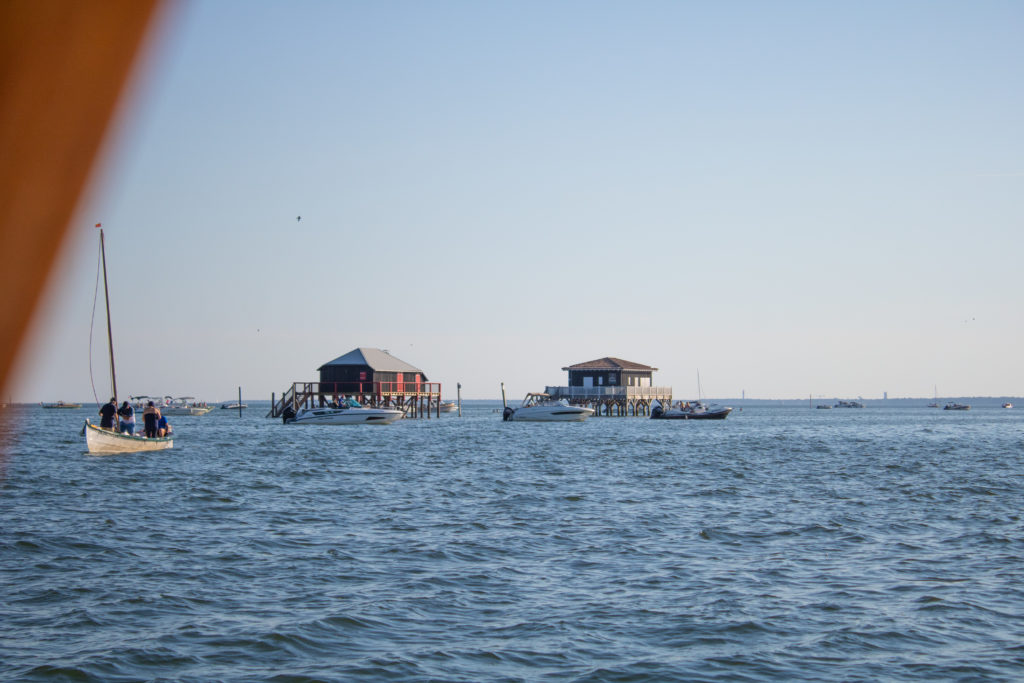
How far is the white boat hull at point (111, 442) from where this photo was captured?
Answer: 3894cm

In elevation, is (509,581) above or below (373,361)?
below

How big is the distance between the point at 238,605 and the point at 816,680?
24.8ft

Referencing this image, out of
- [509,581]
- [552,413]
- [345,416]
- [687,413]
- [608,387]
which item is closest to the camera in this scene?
[509,581]

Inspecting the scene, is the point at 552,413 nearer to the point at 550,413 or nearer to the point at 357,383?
the point at 550,413

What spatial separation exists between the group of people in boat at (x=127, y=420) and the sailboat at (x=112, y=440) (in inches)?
13.0

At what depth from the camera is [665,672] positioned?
32.5 feet

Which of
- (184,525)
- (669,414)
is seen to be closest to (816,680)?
(184,525)

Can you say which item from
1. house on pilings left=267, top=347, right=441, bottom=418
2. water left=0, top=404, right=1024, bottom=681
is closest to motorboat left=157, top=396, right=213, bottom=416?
house on pilings left=267, top=347, right=441, bottom=418

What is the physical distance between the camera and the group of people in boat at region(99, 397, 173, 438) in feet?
133

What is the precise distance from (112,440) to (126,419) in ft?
8.43

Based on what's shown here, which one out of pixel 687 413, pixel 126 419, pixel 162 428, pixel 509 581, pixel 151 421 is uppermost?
pixel 126 419

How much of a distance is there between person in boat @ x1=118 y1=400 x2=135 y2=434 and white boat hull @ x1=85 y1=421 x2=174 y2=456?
1.77ft

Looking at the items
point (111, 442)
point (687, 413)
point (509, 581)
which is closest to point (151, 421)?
point (111, 442)

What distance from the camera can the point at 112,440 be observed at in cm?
3972
